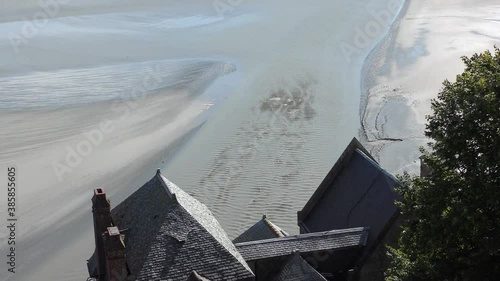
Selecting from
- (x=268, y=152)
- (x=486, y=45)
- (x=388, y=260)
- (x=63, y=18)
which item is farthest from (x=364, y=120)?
(x=63, y=18)

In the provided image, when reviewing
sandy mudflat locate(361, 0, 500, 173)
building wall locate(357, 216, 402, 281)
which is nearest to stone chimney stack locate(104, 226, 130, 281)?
building wall locate(357, 216, 402, 281)

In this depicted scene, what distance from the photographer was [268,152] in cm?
4056

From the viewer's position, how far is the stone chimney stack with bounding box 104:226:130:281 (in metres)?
19.8

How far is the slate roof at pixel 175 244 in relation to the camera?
21.0m

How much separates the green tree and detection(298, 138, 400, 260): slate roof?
10.9 feet

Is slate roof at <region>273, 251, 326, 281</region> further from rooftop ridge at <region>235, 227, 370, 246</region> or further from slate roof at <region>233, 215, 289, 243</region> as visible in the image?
slate roof at <region>233, 215, 289, 243</region>

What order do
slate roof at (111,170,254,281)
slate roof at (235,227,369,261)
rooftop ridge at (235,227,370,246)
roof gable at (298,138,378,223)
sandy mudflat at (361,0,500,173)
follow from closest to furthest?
slate roof at (111,170,254,281)
slate roof at (235,227,369,261)
rooftop ridge at (235,227,370,246)
roof gable at (298,138,378,223)
sandy mudflat at (361,0,500,173)

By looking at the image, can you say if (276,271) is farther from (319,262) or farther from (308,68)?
(308,68)

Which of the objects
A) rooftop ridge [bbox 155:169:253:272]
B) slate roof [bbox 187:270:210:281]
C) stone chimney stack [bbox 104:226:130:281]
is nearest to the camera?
stone chimney stack [bbox 104:226:130:281]

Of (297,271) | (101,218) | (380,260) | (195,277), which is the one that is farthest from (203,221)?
(380,260)

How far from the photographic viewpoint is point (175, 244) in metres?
21.4

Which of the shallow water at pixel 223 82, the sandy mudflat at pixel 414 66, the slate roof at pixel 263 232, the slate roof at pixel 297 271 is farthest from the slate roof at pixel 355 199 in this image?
the sandy mudflat at pixel 414 66

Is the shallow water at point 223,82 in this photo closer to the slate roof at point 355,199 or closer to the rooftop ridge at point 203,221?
the slate roof at point 355,199

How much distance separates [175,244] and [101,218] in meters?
2.34
